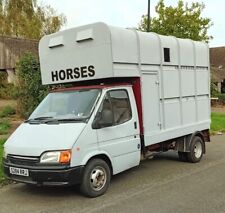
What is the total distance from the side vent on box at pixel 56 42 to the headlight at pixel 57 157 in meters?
2.65

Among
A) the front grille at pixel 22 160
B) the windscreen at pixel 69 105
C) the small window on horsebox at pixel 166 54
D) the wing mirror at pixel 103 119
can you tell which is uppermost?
the small window on horsebox at pixel 166 54

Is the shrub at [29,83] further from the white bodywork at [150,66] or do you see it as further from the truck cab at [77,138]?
the truck cab at [77,138]

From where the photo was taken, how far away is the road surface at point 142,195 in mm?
6555

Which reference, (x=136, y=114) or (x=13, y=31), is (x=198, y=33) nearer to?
(x=13, y=31)

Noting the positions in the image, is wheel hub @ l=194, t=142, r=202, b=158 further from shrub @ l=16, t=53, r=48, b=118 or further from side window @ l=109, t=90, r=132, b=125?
shrub @ l=16, t=53, r=48, b=118

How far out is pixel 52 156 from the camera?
6758 mm

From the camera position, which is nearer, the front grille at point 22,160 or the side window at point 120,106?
the front grille at point 22,160

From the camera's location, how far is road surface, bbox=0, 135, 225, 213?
6555 mm

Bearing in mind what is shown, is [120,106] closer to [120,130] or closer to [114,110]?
[114,110]

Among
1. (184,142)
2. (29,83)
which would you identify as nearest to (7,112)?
(29,83)

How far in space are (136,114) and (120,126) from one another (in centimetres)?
63

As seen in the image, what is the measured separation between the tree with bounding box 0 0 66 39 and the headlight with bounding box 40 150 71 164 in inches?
1451

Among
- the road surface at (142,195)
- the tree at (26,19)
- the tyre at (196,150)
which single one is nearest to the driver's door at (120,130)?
the road surface at (142,195)

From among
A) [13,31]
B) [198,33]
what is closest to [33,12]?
[13,31]
